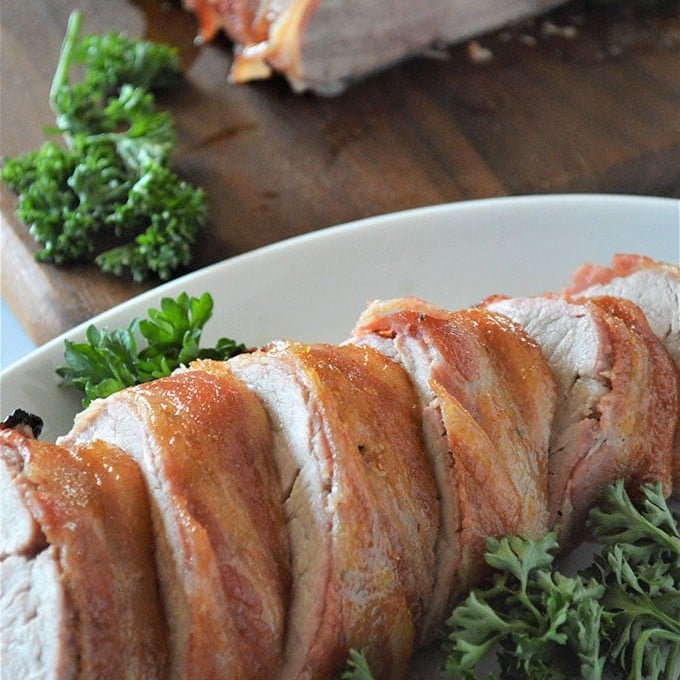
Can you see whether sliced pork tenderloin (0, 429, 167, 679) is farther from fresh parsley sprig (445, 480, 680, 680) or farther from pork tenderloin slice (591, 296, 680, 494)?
pork tenderloin slice (591, 296, 680, 494)

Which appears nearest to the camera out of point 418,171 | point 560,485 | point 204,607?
point 204,607

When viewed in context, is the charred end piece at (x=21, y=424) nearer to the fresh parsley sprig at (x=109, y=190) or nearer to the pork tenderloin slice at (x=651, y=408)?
the pork tenderloin slice at (x=651, y=408)

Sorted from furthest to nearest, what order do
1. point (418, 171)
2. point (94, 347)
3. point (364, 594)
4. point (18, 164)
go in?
point (418, 171)
point (18, 164)
point (94, 347)
point (364, 594)

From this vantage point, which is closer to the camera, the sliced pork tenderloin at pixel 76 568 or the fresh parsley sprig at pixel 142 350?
the sliced pork tenderloin at pixel 76 568

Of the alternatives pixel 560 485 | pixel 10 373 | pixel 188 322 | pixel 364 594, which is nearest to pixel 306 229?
pixel 188 322

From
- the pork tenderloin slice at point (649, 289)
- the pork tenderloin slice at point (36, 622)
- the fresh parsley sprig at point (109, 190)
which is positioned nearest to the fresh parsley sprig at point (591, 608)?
the pork tenderloin slice at point (649, 289)

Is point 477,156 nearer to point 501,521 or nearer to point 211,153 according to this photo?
point 211,153

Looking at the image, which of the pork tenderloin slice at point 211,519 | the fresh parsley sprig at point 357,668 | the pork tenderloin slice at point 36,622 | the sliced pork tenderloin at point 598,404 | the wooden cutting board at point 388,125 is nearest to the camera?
the pork tenderloin slice at point 36,622
